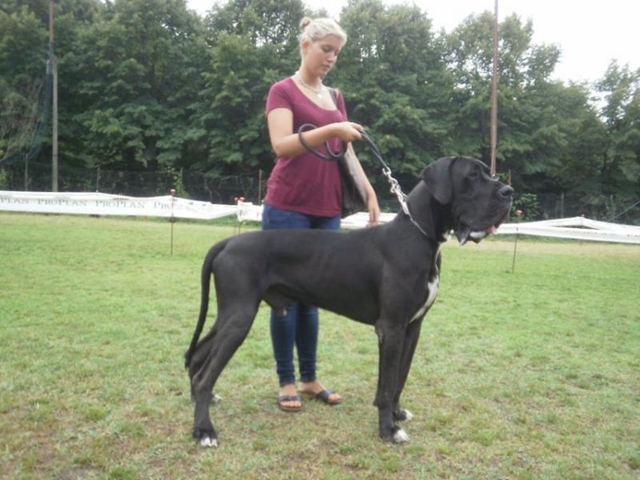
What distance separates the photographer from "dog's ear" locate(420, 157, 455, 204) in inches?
119

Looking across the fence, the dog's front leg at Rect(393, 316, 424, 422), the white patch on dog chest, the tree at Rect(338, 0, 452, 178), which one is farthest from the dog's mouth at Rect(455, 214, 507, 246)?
the tree at Rect(338, 0, 452, 178)

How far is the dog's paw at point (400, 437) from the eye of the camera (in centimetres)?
312

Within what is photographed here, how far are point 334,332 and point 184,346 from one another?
60.7 inches

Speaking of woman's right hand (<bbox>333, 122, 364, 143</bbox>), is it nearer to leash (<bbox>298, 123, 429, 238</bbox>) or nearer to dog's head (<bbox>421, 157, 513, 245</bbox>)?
leash (<bbox>298, 123, 429, 238</bbox>)

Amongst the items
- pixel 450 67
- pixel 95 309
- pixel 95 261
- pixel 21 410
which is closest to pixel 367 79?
pixel 450 67

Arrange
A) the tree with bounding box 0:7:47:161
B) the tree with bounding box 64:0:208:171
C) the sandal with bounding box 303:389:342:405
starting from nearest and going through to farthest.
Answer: the sandal with bounding box 303:389:342:405, the tree with bounding box 0:7:47:161, the tree with bounding box 64:0:208:171

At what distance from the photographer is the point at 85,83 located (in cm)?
3030

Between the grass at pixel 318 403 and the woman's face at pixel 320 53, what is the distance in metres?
2.22

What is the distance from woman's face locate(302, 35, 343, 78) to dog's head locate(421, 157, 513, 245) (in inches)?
38.5

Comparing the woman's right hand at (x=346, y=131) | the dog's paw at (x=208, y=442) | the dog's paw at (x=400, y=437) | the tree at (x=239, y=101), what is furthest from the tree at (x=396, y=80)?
the dog's paw at (x=208, y=442)

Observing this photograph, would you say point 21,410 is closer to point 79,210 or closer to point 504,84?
point 79,210

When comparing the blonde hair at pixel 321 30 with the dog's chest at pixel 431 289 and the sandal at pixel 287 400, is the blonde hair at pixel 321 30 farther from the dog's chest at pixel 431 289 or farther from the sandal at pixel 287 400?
the sandal at pixel 287 400

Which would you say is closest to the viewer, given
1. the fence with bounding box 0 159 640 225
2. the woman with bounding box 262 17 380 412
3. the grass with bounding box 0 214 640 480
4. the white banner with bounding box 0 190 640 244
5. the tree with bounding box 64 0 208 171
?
the grass with bounding box 0 214 640 480

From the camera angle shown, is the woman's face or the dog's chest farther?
the woman's face
